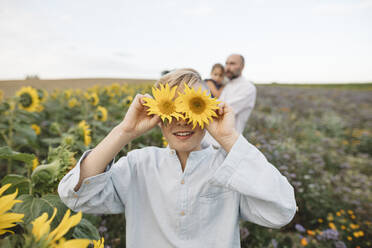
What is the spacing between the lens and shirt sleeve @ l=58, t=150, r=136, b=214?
94 centimetres

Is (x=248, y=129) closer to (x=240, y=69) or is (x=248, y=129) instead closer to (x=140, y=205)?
(x=240, y=69)

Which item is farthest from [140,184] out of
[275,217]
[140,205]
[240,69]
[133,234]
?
[240,69]

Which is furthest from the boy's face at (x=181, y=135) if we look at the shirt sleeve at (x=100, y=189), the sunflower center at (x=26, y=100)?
the sunflower center at (x=26, y=100)

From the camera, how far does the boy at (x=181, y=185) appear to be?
0.95 metres

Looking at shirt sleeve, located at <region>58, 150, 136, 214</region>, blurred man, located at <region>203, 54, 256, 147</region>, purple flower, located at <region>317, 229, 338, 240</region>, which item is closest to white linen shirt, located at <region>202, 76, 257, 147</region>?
blurred man, located at <region>203, 54, 256, 147</region>

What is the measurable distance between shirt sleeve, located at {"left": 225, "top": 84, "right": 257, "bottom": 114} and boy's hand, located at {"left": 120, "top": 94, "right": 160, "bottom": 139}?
232cm

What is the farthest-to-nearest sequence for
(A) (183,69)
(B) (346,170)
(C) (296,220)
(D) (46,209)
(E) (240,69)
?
(B) (346,170), (E) (240,69), (C) (296,220), (A) (183,69), (D) (46,209)

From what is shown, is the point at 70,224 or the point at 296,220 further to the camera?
the point at 296,220

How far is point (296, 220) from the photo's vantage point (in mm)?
2604

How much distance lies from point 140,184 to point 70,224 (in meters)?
0.74

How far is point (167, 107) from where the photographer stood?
1.03m

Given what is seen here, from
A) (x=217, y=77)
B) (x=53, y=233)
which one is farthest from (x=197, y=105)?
(x=217, y=77)

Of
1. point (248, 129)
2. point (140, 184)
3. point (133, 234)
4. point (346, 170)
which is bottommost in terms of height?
point (346, 170)

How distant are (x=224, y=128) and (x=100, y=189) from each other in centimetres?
64
